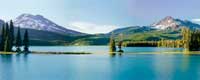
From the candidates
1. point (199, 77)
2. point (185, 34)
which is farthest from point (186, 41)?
point (199, 77)

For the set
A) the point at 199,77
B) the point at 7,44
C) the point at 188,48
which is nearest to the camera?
the point at 199,77

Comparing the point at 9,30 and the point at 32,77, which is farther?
the point at 9,30

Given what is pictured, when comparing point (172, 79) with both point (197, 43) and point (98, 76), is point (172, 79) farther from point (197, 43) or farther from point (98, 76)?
point (197, 43)

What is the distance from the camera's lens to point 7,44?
150m

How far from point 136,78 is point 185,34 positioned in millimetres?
120118

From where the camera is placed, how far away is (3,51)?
497ft

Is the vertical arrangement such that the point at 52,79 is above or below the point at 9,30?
below

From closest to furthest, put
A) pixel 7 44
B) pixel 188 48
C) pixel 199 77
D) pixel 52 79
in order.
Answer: pixel 52 79
pixel 199 77
pixel 7 44
pixel 188 48

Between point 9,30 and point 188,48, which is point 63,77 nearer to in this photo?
point 9,30

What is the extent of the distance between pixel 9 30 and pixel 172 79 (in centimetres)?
10529

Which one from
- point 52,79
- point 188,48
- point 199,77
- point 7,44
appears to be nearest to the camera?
point 52,79

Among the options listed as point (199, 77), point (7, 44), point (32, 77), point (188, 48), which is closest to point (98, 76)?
point (32, 77)

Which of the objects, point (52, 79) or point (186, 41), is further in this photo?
point (186, 41)

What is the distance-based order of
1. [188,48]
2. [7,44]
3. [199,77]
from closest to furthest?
[199,77] → [7,44] → [188,48]
